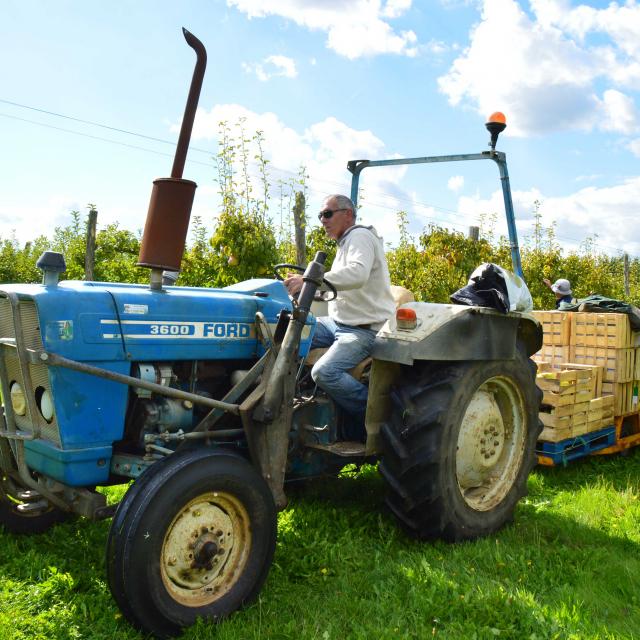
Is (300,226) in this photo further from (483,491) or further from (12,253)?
(12,253)

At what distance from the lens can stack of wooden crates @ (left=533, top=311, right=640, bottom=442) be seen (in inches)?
206

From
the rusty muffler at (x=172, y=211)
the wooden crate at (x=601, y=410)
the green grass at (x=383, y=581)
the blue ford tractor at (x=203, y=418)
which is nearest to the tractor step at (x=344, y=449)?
the blue ford tractor at (x=203, y=418)

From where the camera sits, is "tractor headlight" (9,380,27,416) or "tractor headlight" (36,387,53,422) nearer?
"tractor headlight" (36,387,53,422)

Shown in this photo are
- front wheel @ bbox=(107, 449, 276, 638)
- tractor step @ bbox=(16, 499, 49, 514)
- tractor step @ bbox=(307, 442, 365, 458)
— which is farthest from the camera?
tractor step @ bbox=(307, 442, 365, 458)

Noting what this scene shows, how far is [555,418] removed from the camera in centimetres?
516

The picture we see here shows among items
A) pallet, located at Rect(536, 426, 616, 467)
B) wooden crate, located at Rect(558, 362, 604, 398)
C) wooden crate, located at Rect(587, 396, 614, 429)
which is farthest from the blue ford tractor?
wooden crate, located at Rect(558, 362, 604, 398)

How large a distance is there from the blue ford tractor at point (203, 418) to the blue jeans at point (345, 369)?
84 millimetres

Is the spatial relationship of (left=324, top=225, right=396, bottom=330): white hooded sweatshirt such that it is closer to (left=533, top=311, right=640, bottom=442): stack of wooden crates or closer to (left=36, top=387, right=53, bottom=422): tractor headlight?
(left=36, top=387, right=53, bottom=422): tractor headlight

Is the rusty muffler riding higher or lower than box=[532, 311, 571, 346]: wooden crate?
higher

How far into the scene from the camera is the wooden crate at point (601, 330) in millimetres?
5859

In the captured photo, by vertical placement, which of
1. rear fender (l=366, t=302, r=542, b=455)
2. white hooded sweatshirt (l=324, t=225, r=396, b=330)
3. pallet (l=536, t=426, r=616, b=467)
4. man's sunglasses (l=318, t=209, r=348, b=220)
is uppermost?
man's sunglasses (l=318, t=209, r=348, b=220)

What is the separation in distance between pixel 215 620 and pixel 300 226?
631 cm

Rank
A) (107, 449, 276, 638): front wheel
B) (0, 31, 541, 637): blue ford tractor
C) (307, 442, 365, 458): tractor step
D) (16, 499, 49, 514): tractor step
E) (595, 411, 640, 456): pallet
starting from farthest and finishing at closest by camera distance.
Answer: (595, 411, 640, 456): pallet → (307, 442, 365, 458): tractor step → (16, 499, 49, 514): tractor step → (0, 31, 541, 637): blue ford tractor → (107, 449, 276, 638): front wheel

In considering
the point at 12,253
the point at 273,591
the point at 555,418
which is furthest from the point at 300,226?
the point at 12,253
